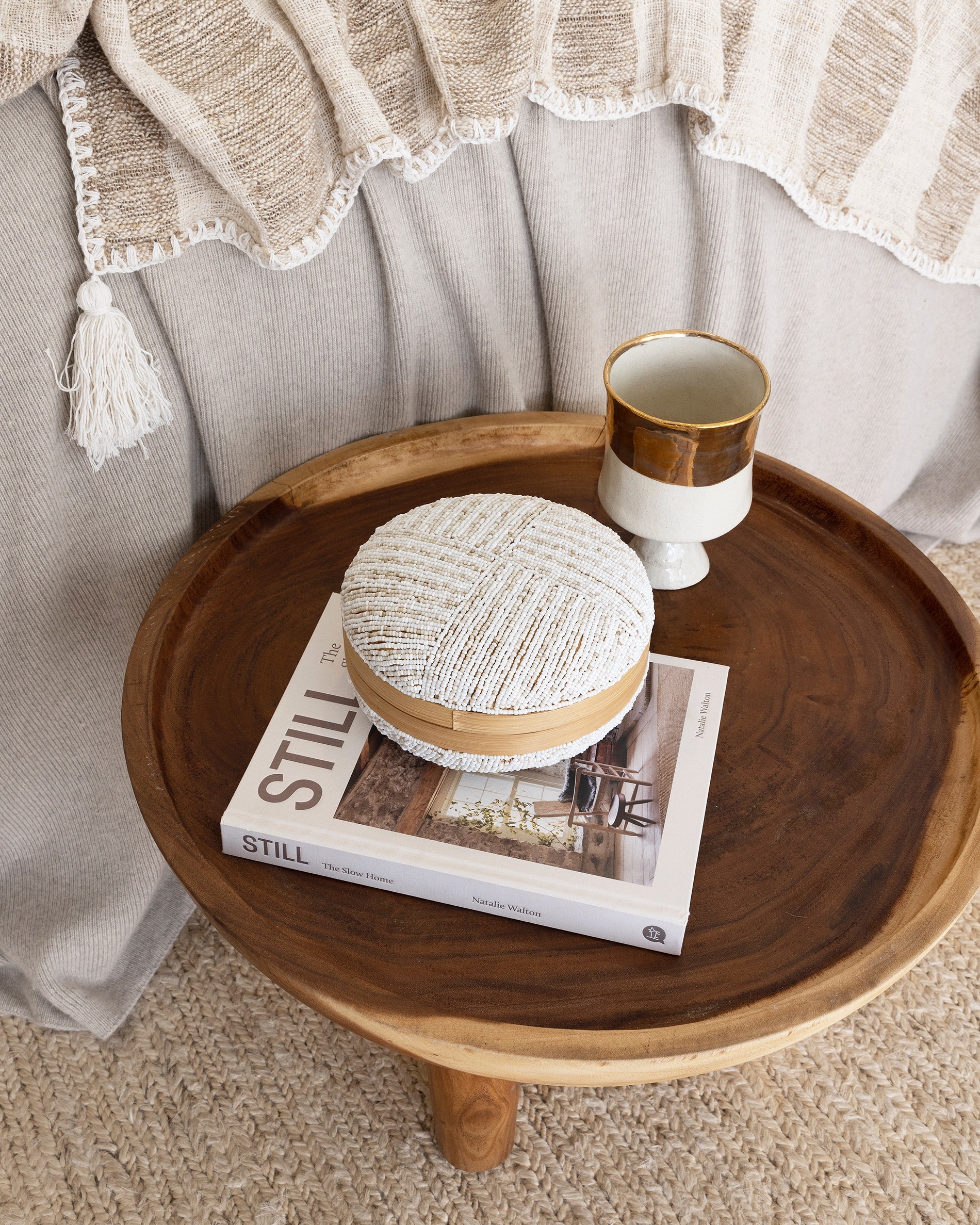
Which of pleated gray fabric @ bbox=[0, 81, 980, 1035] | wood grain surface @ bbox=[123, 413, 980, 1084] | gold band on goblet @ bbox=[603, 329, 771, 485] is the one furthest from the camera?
pleated gray fabric @ bbox=[0, 81, 980, 1035]

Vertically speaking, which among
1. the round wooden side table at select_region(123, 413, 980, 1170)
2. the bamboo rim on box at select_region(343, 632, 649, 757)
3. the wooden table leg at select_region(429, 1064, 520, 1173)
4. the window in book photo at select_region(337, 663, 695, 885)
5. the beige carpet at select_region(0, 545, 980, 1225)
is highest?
the bamboo rim on box at select_region(343, 632, 649, 757)

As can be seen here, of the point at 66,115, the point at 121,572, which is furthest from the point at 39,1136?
the point at 66,115

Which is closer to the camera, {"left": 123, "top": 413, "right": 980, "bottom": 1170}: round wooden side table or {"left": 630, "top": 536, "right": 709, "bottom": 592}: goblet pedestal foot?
{"left": 123, "top": 413, "right": 980, "bottom": 1170}: round wooden side table

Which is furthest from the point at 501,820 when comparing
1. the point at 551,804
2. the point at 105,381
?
the point at 105,381

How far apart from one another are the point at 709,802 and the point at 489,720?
5.3 inches

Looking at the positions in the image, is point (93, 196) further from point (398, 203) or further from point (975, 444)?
point (975, 444)

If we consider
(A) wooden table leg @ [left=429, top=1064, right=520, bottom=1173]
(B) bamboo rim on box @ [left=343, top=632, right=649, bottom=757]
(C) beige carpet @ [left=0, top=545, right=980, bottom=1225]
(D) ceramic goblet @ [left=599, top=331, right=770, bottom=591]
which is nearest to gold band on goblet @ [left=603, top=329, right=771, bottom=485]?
(D) ceramic goblet @ [left=599, top=331, right=770, bottom=591]

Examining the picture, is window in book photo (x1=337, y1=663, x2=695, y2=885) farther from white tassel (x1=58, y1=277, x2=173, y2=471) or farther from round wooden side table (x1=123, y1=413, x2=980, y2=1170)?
white tassel (x1=58, y1=277, x2=173, y2=471)

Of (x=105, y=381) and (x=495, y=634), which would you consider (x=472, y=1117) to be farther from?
(x=105, y=381)

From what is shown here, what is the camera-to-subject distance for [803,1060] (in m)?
0.77

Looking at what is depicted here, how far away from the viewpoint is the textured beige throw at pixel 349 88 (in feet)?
2.04

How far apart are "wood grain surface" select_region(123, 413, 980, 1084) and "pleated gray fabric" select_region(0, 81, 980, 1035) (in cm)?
7

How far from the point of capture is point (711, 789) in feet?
1.75

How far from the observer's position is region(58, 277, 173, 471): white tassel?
0.63 meters
